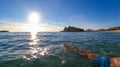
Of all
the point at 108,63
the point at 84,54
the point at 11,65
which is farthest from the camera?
the point at 84,54

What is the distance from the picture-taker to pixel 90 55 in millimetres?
9250

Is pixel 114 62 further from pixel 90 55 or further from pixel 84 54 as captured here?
pixel 84 54

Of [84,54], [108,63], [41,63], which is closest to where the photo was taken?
[108,63]

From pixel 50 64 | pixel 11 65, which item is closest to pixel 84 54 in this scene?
pixel 50 64

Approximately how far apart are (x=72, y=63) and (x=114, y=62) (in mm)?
3119

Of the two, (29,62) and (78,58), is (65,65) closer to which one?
(78,58)

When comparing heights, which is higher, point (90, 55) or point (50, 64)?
point (90, 55)

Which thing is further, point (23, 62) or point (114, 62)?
point (23, 62)

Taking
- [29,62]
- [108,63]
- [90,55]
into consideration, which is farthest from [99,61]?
[29,62]

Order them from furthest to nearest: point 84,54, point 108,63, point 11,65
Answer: point 84,54, point 11,65, point 108,63

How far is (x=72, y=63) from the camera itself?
31.8ft

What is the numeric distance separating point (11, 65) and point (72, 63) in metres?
4.31

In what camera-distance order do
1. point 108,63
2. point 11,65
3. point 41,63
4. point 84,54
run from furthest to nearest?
point 84,54, point 41,63, point 11,65, point 108,63

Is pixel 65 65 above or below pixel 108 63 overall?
below
